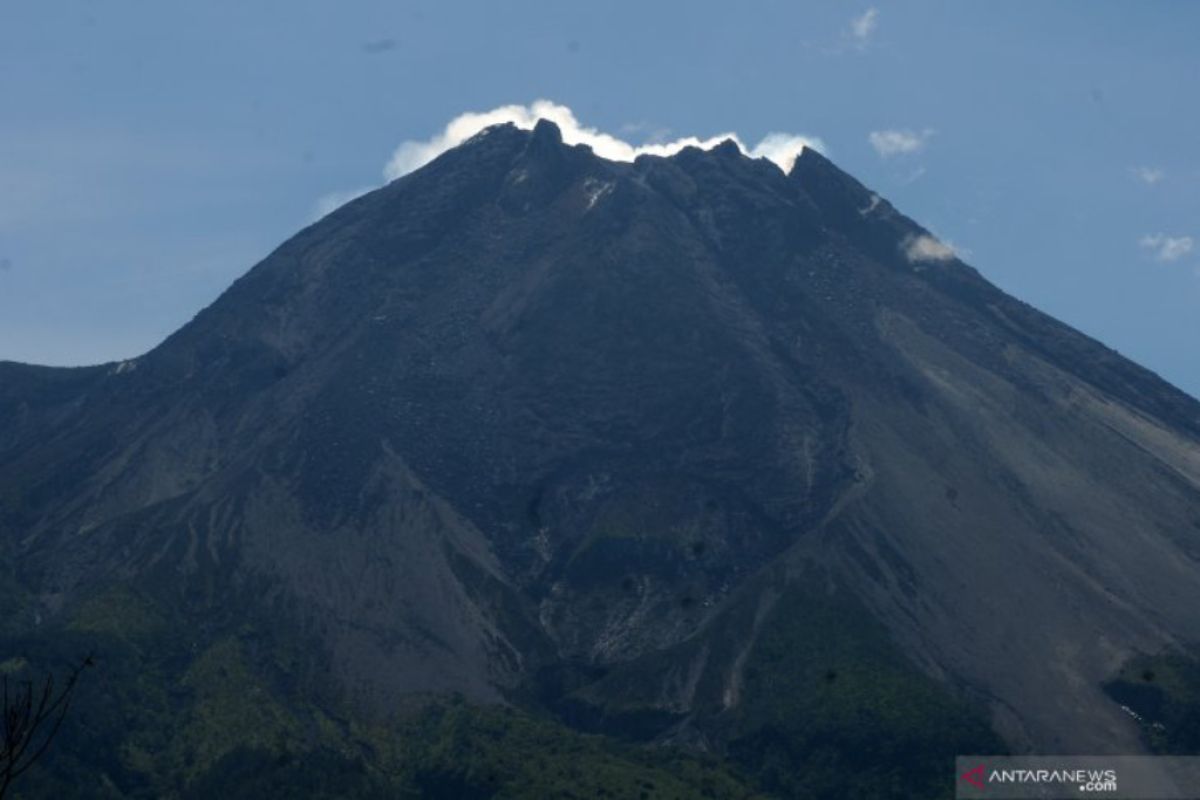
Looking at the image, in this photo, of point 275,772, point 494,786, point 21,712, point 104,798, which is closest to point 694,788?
point 494,786

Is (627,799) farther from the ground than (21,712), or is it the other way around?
(21,712)

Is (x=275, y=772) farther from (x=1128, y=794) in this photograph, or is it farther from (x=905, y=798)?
(x=1128, y=794)

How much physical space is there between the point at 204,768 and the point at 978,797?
10374cm

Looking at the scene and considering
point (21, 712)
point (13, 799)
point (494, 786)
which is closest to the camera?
point (21, 712)

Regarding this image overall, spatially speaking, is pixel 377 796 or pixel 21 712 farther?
pixel 377 796

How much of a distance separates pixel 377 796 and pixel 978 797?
79.3 metres

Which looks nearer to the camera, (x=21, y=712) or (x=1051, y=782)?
(x=21, y=712)

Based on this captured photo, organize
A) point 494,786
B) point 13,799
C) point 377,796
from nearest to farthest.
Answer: point 13,799
point 377,796
point 494,786

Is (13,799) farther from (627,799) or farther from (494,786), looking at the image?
(627,799)

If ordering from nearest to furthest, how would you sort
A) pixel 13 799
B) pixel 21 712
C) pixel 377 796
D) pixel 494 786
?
pixel 21 712
pixel 13 799
pixel 377 796
pixel 494 786

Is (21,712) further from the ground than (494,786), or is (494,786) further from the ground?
(21,712)

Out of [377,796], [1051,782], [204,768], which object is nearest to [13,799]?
[204,768]

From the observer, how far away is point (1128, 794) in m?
199

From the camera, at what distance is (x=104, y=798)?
Answer: 181 metres
